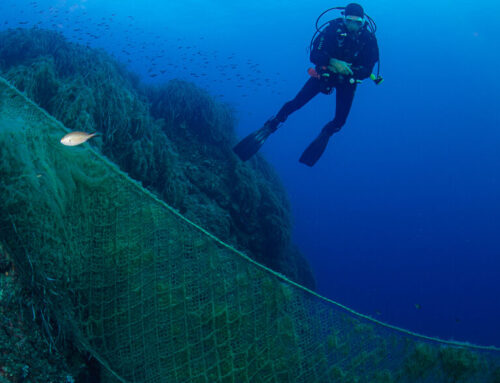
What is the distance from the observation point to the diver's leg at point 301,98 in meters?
5.71

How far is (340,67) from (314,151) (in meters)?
1.62

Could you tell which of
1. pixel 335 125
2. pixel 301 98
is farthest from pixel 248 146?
pixel 335 125

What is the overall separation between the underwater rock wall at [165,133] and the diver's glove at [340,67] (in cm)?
294

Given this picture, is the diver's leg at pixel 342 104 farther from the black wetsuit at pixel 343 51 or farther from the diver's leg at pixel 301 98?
the diver's leg at pixel 301 98

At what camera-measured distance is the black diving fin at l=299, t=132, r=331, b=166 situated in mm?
5629

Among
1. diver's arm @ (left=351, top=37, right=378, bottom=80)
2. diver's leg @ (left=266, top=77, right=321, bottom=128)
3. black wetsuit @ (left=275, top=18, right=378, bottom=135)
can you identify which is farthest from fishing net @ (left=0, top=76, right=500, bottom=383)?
diver's arm @ (left=351, top=37, right=378, bottom=80)

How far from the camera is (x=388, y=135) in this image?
229 feet

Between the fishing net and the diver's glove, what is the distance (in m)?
4.56

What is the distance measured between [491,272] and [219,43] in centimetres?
7565

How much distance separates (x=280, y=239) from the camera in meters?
6.72

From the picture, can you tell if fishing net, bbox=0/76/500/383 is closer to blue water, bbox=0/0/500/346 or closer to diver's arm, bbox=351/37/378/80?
diver's arm, bbox=351/37/378/80

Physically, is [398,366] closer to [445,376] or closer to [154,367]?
[445,376]

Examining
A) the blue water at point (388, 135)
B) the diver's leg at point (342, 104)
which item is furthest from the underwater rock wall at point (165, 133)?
the blue water at point (388, 135)

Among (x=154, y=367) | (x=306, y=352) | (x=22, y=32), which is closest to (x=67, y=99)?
(x=154, y=367)
